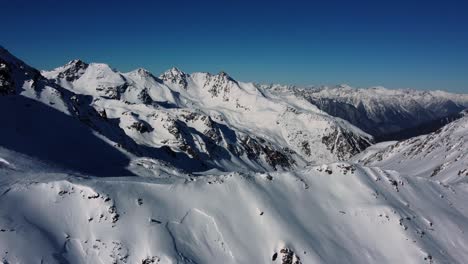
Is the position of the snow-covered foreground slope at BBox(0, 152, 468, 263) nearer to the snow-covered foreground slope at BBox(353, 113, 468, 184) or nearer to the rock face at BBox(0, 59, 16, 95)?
the rock face at BBox(0, 59, 16, 95)

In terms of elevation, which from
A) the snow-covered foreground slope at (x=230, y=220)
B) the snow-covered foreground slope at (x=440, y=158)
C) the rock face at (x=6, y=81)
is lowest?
the snow-covered foreground slope at (x=440, y=158)

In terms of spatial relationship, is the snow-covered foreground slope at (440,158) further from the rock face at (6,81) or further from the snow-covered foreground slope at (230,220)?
the rock face at (6,81)

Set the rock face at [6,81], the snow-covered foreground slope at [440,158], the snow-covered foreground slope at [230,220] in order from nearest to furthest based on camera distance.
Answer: the snow-covered foreground slope at [230,220] < the rock face at [6,81] < the snow-covered foreground slope at [440,158]

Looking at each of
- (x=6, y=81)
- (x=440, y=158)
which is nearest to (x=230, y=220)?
(x=6, y=81)

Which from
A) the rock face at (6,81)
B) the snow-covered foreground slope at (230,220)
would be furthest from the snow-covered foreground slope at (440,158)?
the rock face at (6,81)

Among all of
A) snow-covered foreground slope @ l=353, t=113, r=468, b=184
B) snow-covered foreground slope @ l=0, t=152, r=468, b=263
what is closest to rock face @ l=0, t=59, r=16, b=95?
snow-covered foreground slope @ l=0, t=152, r=468, b=263

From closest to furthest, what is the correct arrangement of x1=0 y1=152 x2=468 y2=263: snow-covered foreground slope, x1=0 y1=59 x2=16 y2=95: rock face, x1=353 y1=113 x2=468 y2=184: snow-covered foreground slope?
x1=0 y1=152 x2=468 y2=263: snow-covered foreground slope, x1=0 y1=59 x2=16 y2=95: rock face, x1=353 y1=113 x2=468 y2=184: snow-covered foreground slope

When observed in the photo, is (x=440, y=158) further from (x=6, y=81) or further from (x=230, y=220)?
(x=6, y=81)

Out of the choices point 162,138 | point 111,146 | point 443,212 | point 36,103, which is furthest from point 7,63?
point 443,212
